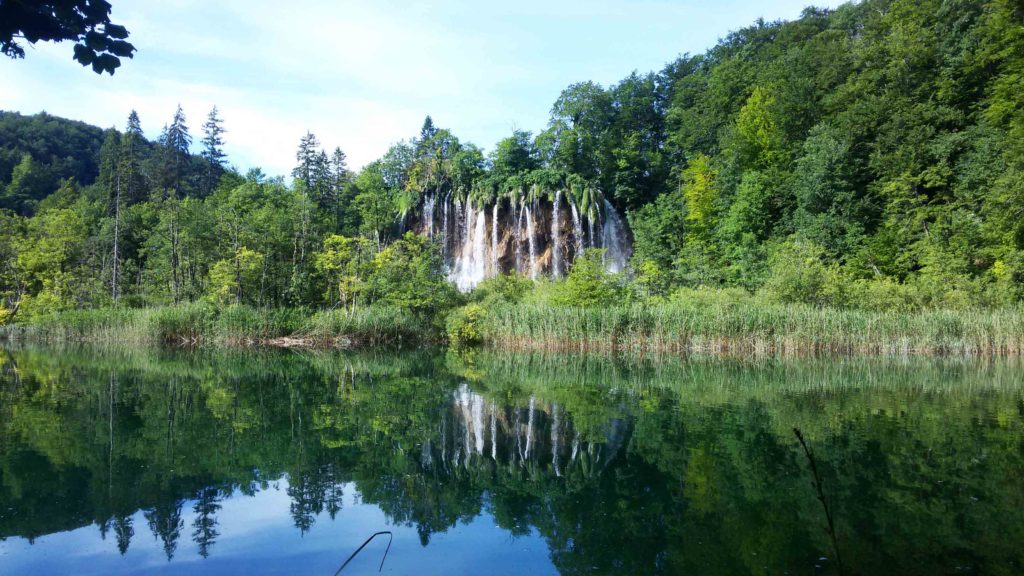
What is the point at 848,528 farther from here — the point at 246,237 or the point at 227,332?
the point at 246,237

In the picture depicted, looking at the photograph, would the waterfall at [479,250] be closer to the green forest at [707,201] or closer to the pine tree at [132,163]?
the green forest at [707,201]

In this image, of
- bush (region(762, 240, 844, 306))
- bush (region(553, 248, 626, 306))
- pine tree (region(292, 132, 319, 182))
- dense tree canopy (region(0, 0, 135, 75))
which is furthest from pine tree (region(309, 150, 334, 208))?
dense tree canopy (region(0, 0, 135, 75))

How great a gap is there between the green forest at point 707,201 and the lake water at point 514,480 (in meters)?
13.7

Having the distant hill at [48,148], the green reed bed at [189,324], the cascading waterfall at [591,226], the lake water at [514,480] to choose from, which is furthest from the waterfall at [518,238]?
the distant hill at [48,148]

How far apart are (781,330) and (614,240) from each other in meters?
17.2

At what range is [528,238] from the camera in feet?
114

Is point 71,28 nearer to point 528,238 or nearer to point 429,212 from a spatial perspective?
point 528,238

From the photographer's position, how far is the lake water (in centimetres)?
422

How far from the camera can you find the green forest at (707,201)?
24438 mm

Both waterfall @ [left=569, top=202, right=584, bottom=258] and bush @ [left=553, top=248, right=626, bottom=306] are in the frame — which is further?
waterfall @ [left=569, top=202, right=584, bottom=258]

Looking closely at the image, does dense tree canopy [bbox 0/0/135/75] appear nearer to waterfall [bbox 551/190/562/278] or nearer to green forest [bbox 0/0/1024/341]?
green forest [bbox 0/0/1024/341]

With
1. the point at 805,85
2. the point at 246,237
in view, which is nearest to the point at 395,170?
the point at 246,237

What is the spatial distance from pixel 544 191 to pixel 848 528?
31340mm

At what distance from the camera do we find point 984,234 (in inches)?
939
